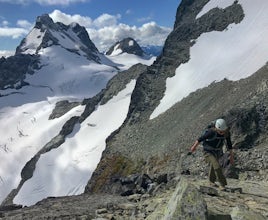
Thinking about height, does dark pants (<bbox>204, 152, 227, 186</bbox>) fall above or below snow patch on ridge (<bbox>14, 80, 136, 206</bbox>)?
below

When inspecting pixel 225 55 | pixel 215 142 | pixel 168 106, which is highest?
pixel 225 55

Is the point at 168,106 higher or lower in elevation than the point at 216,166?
higher

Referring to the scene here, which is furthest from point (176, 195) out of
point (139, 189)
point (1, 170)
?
point (1, 170)

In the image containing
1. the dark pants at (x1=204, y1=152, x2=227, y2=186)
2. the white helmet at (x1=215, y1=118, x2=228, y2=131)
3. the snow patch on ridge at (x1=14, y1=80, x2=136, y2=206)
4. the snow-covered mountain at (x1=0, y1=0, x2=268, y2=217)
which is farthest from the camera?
the snow patch on ridge at (x1=14, y1=80, x2=136, y2=206)

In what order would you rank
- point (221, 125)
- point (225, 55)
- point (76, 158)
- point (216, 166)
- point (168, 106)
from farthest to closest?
1. point (76, 158)
2. point (225, 55)
3. point (168, 106)
4. point (216, 166)
5. point (221, 125)

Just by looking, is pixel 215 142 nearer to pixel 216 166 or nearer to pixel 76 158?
pixel 216 166

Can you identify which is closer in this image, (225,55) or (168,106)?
(168,106)

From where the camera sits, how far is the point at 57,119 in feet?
603

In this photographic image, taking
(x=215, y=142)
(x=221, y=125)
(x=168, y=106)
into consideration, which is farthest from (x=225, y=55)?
(x=221, y=125)

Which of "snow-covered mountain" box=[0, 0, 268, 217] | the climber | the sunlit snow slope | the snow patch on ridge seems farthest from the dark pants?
the snow patch on ridge

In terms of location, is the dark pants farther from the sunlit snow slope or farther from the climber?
the sunlit snow slope

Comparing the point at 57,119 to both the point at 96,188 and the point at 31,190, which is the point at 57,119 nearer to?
the point at 31,190

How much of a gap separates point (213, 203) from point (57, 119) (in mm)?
168874

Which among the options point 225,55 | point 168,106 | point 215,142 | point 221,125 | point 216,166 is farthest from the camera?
point 225,55
